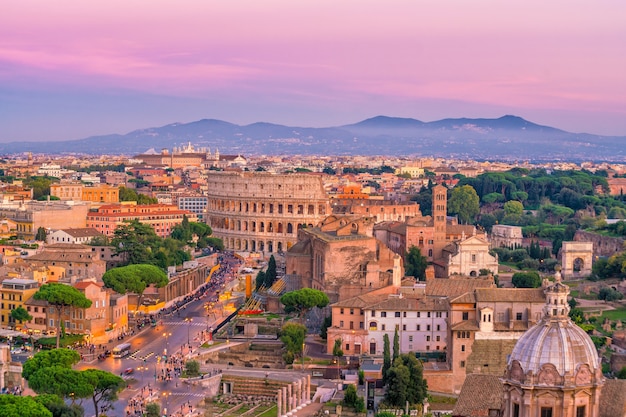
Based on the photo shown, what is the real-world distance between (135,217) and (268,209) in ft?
40.1

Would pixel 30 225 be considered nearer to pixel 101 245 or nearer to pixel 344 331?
pixel 101 245

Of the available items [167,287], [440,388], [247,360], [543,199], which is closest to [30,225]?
[167,287]

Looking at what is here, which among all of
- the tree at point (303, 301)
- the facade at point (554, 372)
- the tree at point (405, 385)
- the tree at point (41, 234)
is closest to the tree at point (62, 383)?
the tree at point (405, 385)

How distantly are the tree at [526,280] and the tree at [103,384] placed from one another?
2516 cm

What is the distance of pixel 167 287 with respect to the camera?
5581 cm

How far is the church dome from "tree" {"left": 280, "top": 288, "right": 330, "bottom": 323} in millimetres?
23790

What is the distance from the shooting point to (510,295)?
40.8m

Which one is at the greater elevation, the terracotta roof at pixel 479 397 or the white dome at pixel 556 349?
the white dome at pixel 556 349

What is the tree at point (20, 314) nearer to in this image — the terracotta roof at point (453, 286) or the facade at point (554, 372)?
the terracotta roof at point (453, 286)

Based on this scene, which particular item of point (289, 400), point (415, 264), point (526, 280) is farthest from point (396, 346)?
point (415, 264)

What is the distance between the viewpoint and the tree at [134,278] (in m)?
51.4

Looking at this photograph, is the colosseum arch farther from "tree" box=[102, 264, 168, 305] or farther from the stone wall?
"tree" box=[102, 264, 168, 305]

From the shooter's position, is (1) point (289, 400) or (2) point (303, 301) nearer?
(1) point (289, 400)

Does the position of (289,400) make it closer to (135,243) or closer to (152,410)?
(152,410)
